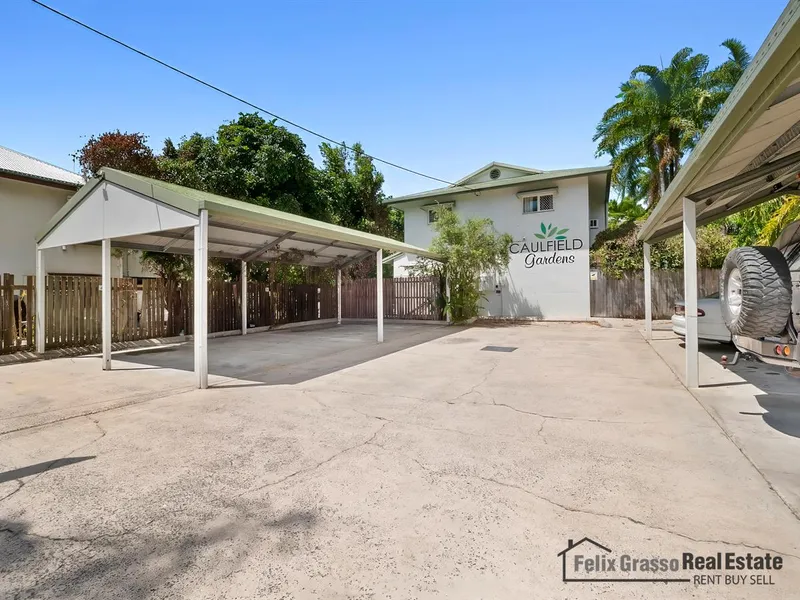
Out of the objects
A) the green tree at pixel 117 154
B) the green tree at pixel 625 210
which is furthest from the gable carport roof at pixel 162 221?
the green tree at pixel 625 210

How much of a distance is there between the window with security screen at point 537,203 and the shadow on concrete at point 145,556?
1707 centimetres

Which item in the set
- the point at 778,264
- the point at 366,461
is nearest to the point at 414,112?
the point at 778,264

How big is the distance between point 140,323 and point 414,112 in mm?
10331

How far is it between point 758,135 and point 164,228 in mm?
7744

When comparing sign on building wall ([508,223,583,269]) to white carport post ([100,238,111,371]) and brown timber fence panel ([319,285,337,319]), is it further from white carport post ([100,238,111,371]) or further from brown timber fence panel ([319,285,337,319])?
white carport post ([100,238,111,371])

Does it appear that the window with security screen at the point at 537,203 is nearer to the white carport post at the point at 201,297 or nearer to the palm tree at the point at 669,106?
the palm tree at the point at 669,106

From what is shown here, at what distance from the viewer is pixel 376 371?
711 cm

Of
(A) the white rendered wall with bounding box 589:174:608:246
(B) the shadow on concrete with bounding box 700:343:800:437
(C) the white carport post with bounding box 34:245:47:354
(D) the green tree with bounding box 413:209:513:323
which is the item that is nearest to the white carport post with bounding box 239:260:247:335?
(C) the white carport post with bounding box 34:245:47:354

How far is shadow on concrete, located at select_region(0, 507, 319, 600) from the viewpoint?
1.92 m

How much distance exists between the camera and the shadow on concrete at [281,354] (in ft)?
23.4

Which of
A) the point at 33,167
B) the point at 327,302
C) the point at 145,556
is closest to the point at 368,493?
the point at 145,556

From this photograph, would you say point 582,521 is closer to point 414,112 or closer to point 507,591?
point 507,591

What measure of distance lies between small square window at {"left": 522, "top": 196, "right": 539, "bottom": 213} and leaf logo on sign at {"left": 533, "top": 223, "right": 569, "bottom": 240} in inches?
36.0

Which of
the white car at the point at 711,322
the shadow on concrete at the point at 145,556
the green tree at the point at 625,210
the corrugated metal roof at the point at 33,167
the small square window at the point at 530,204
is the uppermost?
the green tree at the point at 625,210
